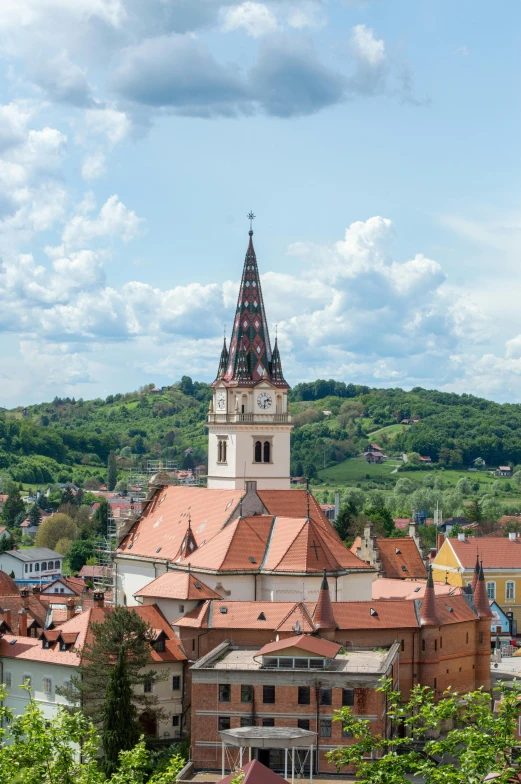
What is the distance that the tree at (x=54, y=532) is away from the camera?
178m

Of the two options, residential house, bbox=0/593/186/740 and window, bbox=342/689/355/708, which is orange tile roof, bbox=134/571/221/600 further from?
window, bbox=342/689/355/708

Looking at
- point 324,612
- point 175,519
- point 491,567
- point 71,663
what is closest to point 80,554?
point 491,567

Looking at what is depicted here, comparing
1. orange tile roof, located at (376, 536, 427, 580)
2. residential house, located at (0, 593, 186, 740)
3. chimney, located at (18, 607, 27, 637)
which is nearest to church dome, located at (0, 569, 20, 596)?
chimney, located at (18, 607, 27, 637)

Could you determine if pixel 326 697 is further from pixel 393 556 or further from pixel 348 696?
pixel 393 556

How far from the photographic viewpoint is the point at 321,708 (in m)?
63.6

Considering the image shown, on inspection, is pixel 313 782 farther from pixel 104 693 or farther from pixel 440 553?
pixel 440 553

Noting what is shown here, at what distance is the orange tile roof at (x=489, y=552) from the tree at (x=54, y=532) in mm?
76686

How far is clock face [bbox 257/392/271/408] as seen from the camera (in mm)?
91188

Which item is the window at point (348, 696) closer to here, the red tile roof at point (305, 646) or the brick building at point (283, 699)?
the brick building at point (283, 699)

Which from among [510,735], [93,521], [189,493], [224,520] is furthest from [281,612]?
[93,521]

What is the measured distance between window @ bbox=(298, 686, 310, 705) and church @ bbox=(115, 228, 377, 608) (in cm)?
1141

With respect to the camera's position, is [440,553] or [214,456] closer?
[214,456]

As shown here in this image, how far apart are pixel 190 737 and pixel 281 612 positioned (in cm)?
876

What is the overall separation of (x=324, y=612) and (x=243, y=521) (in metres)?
10.8
